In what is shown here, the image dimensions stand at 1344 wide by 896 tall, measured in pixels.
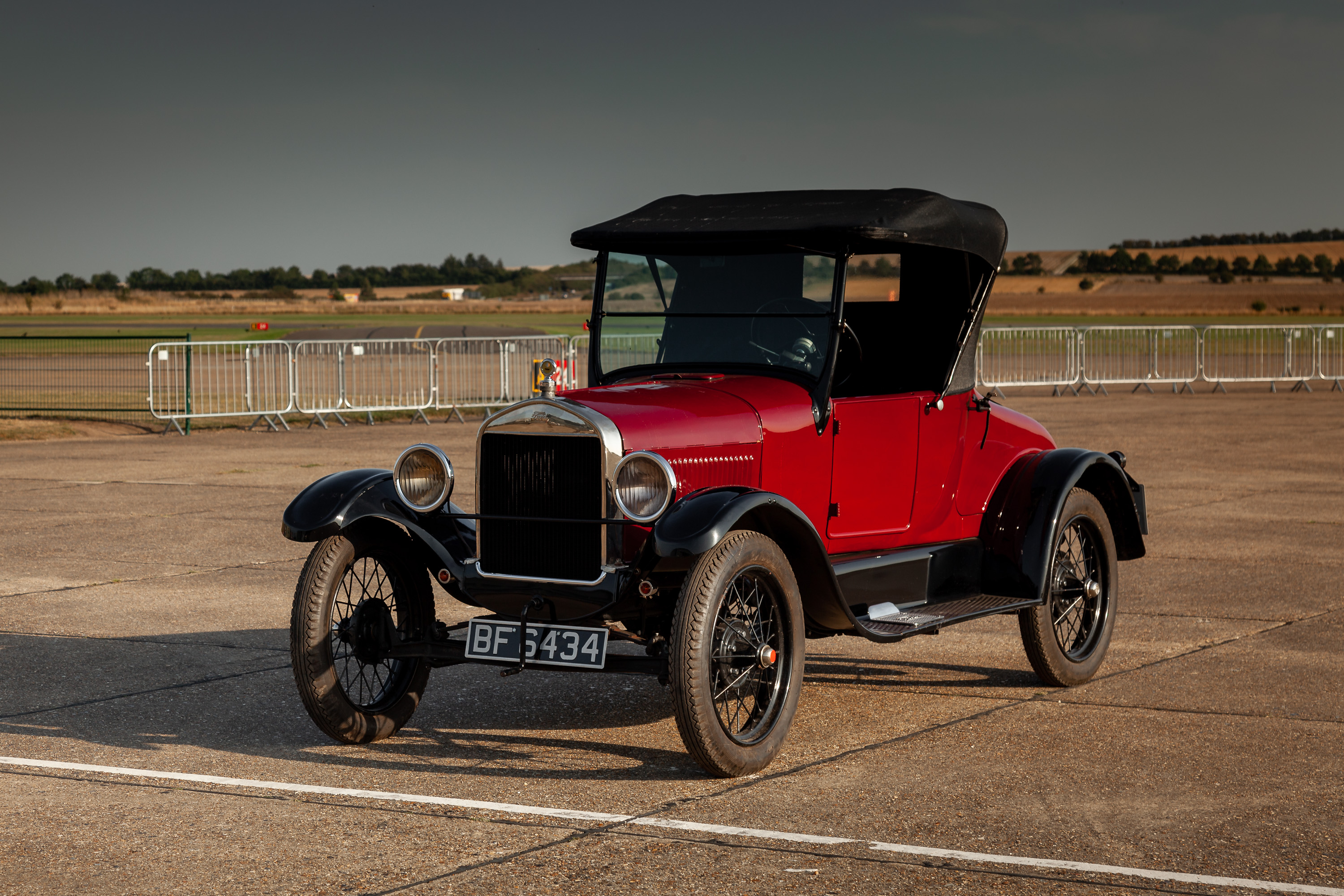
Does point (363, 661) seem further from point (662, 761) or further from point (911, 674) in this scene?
point (911, 674)

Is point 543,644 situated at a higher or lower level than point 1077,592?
higher

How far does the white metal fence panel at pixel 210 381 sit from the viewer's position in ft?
71.2

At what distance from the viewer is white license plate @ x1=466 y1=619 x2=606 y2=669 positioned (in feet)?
17.8

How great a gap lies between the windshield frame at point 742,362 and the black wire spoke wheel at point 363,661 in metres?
1.38

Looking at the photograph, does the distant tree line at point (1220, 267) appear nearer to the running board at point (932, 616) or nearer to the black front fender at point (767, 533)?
the running board at point (932, 616)

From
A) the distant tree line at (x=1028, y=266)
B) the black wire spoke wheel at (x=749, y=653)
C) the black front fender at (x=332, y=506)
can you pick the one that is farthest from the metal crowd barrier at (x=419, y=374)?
the distant tree line at (x=1028, y=266)

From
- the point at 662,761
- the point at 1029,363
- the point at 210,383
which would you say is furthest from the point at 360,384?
the point at 662,761

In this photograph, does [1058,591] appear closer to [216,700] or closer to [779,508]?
[779,508]

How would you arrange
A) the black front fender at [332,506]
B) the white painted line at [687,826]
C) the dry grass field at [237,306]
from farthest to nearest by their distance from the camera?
the dry grass field at [237,306]
the black front fender at [332,506]
the white painted line at [687,826]

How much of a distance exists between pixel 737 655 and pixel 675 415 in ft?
3.15

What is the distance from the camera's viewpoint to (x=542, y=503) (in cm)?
573

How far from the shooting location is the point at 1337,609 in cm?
870

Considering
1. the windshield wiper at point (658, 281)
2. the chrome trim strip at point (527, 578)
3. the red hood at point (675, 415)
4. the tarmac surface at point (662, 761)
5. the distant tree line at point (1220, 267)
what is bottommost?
the tarmac surface at point (662, 761)

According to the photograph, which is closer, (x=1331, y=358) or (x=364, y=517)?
(x=364, y=517)
